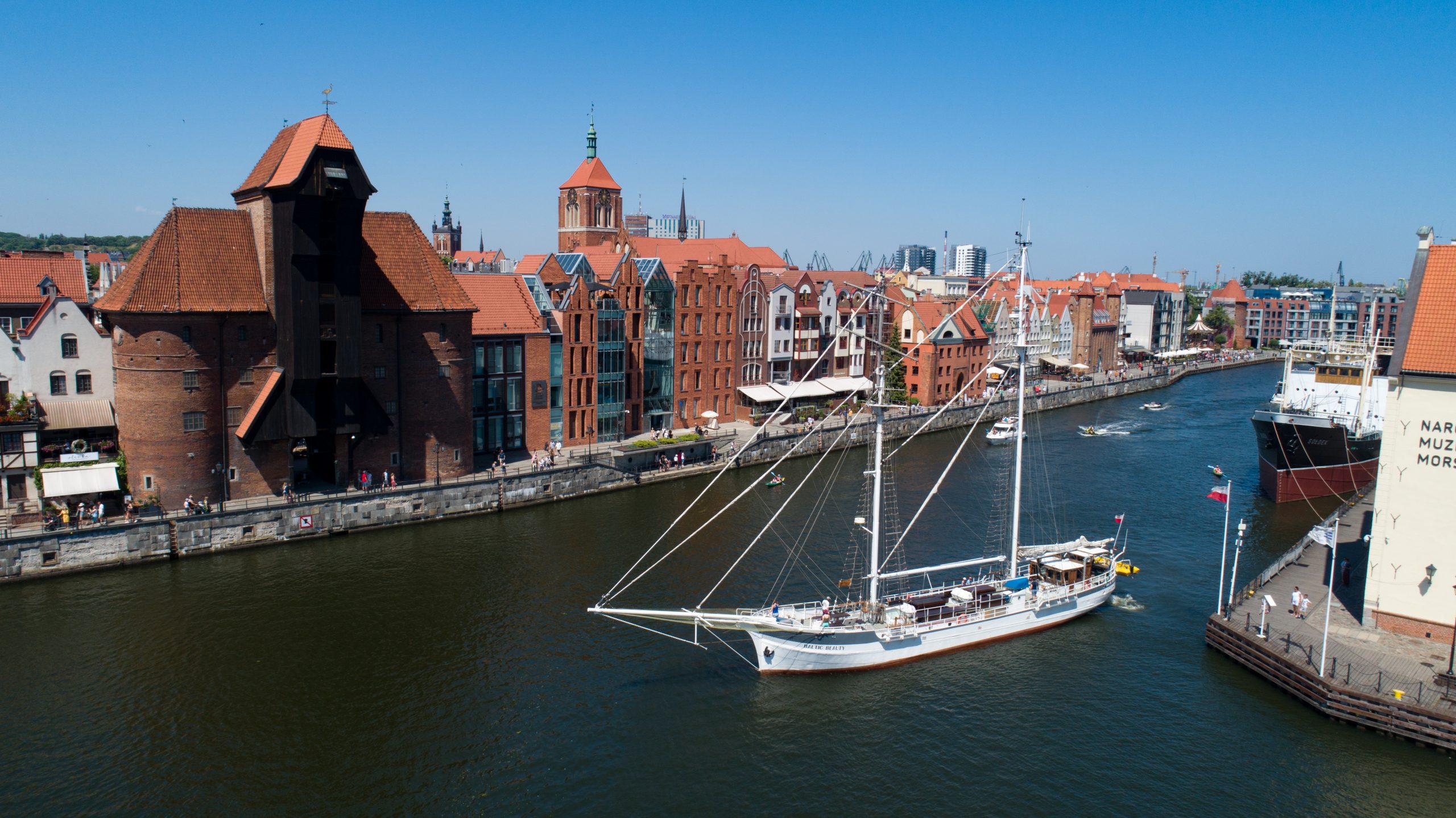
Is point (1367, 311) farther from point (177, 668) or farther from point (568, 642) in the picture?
point (177, 668)

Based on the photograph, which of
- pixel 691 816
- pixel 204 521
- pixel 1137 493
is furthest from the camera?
pixel 1137 493

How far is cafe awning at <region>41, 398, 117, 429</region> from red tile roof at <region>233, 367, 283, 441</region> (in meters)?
7.44

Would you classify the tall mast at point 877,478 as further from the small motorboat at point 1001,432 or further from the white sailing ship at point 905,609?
the small motorboat at point 1001,432

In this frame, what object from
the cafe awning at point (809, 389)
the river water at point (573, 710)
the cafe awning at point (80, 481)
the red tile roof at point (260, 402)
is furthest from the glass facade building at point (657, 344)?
the cafe awning at point (80, 481)

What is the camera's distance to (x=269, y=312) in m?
49.5

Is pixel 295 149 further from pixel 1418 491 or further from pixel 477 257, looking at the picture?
pixel 477 257

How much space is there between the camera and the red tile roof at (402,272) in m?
54.1

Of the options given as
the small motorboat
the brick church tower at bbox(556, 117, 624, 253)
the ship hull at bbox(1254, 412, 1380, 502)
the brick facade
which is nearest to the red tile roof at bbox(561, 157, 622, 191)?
the brick church tower at bbox(556, 117, 624, 253)

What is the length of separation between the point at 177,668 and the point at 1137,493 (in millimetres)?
56669

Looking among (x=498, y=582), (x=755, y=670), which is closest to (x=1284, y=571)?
(x=755, y=670)

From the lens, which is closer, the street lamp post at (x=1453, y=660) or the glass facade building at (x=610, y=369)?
the street lamp post at (x=1453, y=660)

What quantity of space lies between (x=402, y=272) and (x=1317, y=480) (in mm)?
60891

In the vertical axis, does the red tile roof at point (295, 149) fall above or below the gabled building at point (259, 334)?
above

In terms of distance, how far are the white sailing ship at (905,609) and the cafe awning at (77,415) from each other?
97.4ft
